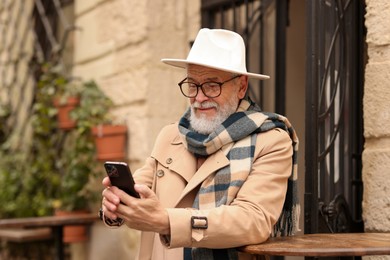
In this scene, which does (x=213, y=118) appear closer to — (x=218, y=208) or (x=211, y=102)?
(x=211, y=102)

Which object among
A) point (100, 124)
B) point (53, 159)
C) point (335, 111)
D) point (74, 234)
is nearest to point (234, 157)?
point (335, 111)

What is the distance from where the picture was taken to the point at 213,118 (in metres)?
2.70

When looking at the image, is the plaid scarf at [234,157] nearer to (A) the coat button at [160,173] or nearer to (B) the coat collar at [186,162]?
(B) the coat collar at [186,162]

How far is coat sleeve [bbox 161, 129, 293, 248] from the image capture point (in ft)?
7.87

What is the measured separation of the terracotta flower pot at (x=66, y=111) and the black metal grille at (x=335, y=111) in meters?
2.40

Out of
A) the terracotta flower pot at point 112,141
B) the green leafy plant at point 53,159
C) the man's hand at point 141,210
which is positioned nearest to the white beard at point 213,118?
the man's hand at point 141,210

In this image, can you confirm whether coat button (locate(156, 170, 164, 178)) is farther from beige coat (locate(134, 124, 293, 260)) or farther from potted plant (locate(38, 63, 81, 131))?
potted plant (locate(38, 63, 81, 131))

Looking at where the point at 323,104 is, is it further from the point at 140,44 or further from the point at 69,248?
the point at 69,248

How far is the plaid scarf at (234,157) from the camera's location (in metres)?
2.54

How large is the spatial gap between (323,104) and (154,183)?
954 millimetres

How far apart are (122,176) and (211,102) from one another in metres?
0.51

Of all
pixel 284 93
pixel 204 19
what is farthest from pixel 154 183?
pixel 204 19

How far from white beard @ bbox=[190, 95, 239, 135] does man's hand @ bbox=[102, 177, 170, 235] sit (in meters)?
0.42

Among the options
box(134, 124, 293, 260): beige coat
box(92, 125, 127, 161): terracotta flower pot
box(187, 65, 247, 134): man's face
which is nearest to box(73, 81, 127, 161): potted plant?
box(92, 125, 127, 161): terracotta flower pot
